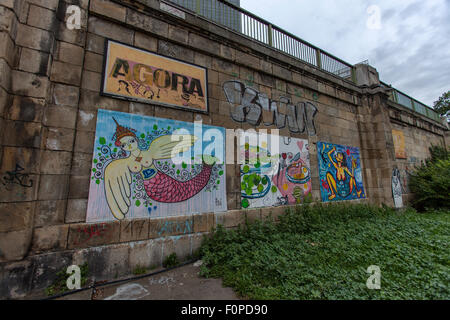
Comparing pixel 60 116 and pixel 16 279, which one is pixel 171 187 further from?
pixel 16 279

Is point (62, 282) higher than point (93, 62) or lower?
lower

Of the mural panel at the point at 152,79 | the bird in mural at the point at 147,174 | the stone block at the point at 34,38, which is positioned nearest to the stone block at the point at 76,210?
the bird in mural at the point at 147,174

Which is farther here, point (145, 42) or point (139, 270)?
point (145, 42)

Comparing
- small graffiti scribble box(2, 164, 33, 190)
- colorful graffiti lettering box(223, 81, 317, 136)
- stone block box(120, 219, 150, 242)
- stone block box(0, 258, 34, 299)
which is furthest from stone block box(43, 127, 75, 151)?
colorful graffiti lettering box(223, 81, 317, 136)

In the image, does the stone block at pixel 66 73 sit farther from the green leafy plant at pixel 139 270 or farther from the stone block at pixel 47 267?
the green leafy plant at pixel 139 270

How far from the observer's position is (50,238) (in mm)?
3133

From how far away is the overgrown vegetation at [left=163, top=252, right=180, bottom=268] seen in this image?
150 inches

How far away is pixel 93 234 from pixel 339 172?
7846mm

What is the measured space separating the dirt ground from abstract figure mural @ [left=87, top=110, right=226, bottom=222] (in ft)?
3.71

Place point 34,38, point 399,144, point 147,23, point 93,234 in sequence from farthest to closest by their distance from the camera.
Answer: point 399,144, point 147,23, point 93,234, point 34,38

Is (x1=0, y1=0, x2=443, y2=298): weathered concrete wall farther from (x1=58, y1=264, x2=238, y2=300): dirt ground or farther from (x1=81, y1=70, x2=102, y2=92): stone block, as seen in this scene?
(x1=58, y1=264, x2=238, y2=300): dirt ground

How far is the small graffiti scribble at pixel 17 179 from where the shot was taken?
2889 mm

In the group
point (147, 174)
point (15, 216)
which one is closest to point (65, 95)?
point (147, 174)
